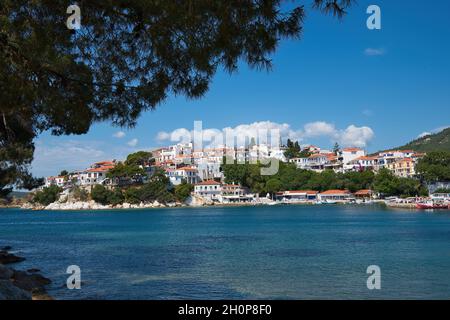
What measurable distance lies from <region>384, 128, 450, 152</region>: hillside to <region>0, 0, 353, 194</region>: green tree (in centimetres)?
16651

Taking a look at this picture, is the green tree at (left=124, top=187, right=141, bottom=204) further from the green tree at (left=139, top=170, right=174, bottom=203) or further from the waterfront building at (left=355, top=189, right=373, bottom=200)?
the waterfront building at (left=355, top=189, right=373, bottom=200)

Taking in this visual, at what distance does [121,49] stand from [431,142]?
183827mm

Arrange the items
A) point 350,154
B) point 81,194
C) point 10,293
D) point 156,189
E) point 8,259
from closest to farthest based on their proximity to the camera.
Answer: point 10,293 < point 8,259 < point 156,189 < point 81,194 < point 350,154

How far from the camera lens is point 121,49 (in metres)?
7.23

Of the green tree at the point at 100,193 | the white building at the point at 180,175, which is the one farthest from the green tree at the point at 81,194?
the white building at the point at 180,175

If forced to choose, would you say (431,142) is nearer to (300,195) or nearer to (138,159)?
(300,195)

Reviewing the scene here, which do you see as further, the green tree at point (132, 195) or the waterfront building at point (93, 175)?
the waterfront building at point (93, 175)

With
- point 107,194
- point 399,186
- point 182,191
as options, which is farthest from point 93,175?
point 399,186

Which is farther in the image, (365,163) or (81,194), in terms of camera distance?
(365,163)

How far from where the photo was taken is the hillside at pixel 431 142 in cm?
16400

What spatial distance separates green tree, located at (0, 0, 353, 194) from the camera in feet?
19.0

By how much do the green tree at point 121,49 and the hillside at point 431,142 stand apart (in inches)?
6555

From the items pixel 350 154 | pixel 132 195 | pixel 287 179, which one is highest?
pixel 350 154

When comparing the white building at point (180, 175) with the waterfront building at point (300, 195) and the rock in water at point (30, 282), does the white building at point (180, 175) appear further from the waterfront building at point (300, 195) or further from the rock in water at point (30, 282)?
the rock in water at point (30, 282)
